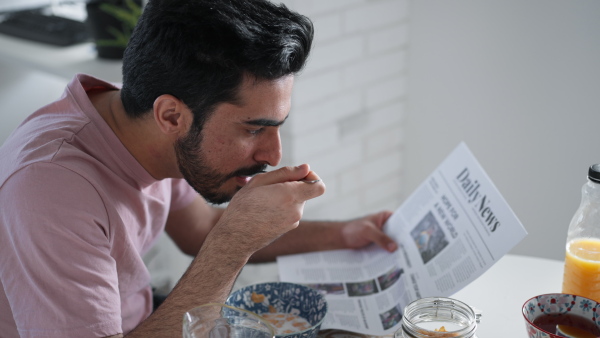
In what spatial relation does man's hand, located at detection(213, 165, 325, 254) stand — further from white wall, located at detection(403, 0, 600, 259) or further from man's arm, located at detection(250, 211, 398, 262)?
white wall, located at detection(403, 0, 600, 259)

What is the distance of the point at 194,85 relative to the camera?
1.03 m

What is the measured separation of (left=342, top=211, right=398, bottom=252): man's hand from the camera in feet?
4.01

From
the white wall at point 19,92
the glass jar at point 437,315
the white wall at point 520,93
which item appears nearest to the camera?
the glass jar at point 437,315

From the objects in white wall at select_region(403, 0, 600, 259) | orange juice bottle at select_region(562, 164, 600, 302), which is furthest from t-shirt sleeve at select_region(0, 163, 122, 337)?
white wall at select_region(403, 0, 600, 259)

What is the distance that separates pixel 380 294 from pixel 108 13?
1405 millimetres

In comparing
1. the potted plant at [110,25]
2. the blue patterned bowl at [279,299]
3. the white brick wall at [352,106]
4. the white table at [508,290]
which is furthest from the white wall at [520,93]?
the blue patterned bowl at [279,299]

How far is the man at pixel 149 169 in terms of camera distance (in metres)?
0.91

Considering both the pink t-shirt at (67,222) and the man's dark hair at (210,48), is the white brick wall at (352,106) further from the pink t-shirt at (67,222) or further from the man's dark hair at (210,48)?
the pink t-shirt at (67,222)

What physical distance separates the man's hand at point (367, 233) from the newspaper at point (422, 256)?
1cm

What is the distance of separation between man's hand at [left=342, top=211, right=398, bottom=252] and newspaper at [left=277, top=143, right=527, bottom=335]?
1 cm

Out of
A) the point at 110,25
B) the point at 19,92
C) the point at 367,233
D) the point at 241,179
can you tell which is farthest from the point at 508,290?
the point at 19,92

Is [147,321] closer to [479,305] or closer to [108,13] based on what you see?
[479,305]

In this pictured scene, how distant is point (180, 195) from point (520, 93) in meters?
1.10

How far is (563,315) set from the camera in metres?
0.85
